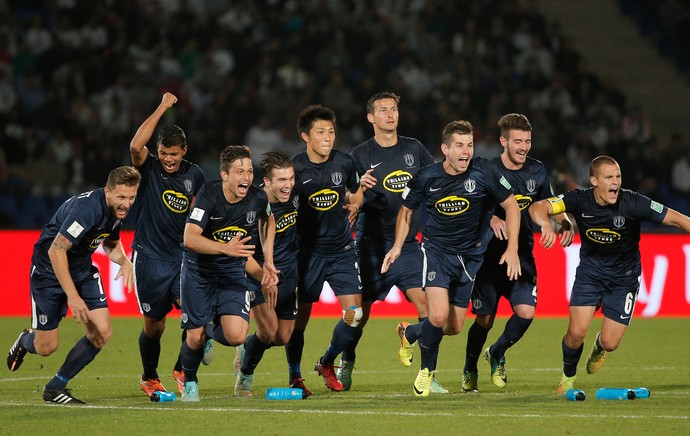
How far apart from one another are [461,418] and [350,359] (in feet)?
7.40

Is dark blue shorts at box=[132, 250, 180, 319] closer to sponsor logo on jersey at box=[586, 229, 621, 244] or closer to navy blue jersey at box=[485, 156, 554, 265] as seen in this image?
navy blue jersey at box=[485, 156, 554, 265]

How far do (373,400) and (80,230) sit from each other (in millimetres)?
2627

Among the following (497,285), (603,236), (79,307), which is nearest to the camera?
(79,307)

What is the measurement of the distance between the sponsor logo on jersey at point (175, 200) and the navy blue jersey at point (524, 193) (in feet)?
8.86

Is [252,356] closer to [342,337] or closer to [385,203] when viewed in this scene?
[342,337]

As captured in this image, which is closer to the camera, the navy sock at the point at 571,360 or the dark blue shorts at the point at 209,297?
the dark blue shorts at the point at 209,297

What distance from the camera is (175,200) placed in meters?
9.16

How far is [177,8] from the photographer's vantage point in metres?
20.3

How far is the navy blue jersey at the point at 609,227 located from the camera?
28.8 ft

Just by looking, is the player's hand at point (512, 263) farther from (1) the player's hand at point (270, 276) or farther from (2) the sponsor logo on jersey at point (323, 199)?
(1) the player's hand at point (270, 276)

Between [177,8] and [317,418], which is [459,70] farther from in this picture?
[317,418]

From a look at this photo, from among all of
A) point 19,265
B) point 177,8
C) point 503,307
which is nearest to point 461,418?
point 503,307

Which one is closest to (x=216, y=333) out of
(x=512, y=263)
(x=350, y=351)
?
(x=350, y=351)

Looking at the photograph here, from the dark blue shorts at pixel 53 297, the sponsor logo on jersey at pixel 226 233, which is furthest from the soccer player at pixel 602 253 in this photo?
the dark blue shorts at pixel 53 297
